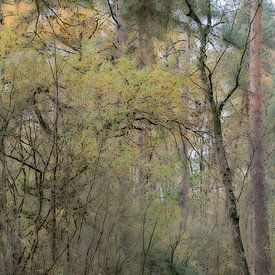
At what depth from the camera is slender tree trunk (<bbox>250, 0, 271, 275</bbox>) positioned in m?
9.91

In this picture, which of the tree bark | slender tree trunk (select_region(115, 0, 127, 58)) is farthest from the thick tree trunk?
slender tree trunk (select_region(115, 0, 127, 58))

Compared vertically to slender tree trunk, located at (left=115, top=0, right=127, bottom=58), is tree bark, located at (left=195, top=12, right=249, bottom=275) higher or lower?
lower

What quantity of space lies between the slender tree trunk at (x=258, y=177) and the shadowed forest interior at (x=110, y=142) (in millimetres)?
25

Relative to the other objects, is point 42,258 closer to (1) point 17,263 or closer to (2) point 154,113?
(1) point 17,263

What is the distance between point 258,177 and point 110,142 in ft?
15.1

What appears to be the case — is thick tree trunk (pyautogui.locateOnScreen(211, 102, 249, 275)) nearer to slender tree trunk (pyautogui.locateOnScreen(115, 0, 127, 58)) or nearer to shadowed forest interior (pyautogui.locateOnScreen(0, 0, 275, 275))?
shadowed forest interior (pyautogui.locateOnScreen(0, 0, 275, 275))

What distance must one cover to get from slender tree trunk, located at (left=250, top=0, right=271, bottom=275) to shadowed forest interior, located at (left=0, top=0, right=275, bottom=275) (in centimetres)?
3

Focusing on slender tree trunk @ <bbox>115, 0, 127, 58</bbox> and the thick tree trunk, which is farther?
slender tree trunk @ <bbox>115, 0, 127, 58</bbox>

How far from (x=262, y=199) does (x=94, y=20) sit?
5.24m

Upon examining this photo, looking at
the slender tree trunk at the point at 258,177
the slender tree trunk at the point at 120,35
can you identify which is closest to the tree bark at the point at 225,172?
the slender tree trunk at the point at 258,177

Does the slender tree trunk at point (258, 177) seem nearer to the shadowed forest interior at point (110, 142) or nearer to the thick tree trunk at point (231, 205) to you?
the shadowed forest interior at point (110, 142)

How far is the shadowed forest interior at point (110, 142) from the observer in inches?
238

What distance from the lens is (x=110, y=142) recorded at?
22.1 ft

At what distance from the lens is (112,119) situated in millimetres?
7055
